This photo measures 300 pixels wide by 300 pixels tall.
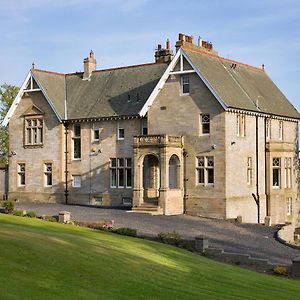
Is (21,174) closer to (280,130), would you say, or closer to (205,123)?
(205,123)

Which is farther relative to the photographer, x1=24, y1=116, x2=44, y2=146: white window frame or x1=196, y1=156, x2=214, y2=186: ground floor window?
x1=24, y1=116, x2=44, y2=146: white window frame

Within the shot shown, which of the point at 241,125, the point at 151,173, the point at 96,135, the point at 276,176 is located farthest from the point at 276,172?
the point at 96,135

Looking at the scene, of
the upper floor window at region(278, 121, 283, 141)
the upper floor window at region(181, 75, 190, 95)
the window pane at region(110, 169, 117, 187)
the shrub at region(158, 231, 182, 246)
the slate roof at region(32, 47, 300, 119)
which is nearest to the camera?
the shrub at region(158, 231, 182, 246)

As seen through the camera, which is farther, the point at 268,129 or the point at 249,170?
the point at 268,129

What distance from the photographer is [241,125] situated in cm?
4544

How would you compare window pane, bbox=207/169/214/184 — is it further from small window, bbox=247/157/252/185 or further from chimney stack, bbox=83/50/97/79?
chimney stack, bbox=83/50/97/79

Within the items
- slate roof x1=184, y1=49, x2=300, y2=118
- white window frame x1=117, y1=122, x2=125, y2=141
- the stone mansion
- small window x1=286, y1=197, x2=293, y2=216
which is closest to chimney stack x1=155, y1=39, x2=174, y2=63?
the stone mansion

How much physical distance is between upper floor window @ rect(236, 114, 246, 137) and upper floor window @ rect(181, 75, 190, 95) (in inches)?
164

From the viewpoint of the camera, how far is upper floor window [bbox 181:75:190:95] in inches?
1772

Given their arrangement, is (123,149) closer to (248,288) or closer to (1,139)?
(248,288)

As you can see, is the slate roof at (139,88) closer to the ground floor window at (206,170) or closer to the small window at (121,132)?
the small window at (121,132)

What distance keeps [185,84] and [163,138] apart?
15.4ft

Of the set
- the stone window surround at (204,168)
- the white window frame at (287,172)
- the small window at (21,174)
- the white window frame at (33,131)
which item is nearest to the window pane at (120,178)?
the stone window surround at (204,168)

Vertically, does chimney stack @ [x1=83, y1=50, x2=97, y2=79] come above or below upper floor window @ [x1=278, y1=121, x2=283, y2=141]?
above
